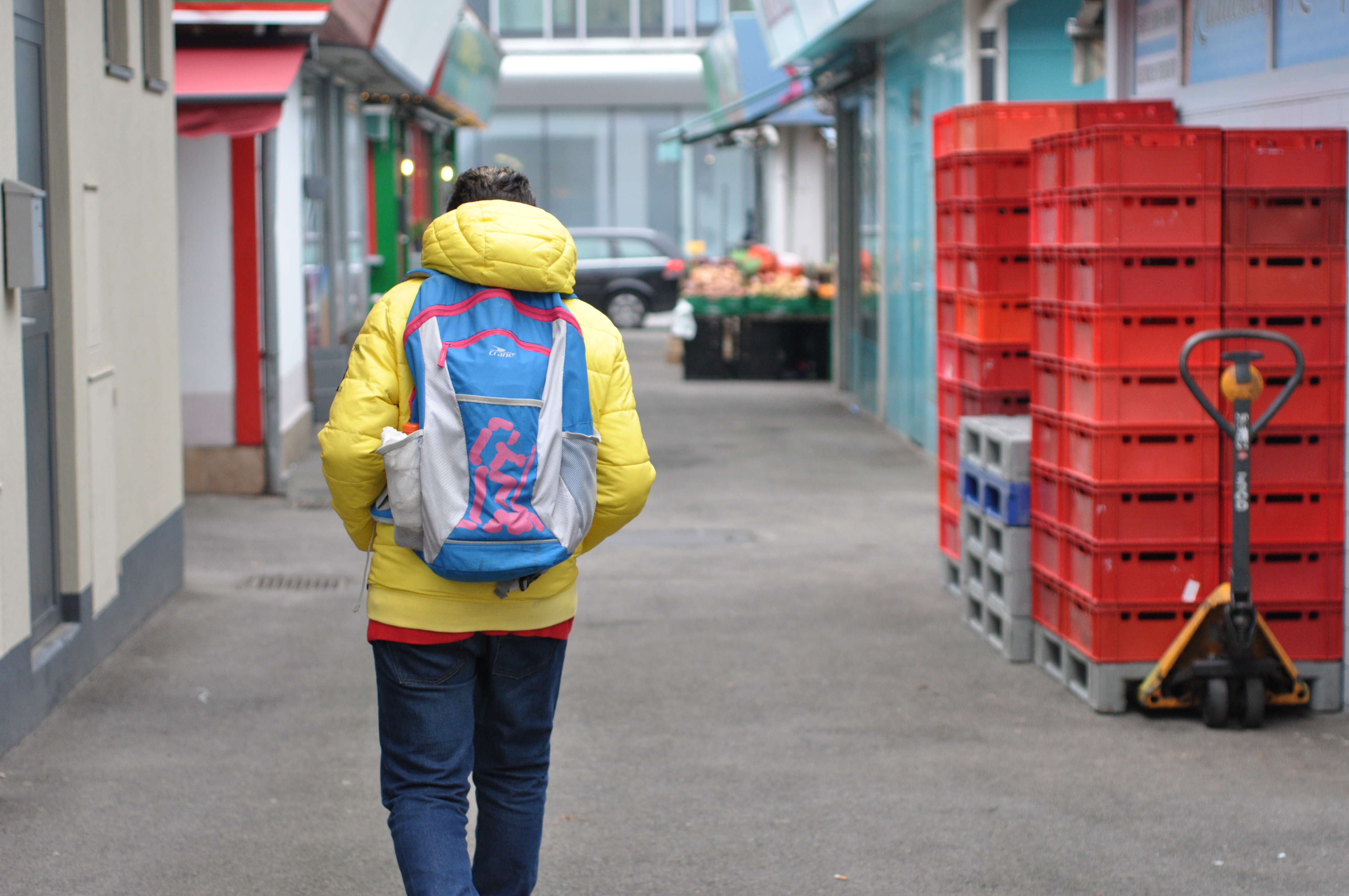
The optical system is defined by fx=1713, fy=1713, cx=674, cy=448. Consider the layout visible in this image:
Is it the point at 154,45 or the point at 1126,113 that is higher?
the point at 154,45

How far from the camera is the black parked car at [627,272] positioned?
94.9 ft

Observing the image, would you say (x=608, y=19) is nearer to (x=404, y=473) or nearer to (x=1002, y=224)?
(x=1002, y=224)

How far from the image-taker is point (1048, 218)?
22.2 ft

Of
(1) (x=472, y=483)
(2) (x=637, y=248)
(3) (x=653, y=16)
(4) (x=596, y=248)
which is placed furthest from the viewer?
(3) (x=653, y=16)

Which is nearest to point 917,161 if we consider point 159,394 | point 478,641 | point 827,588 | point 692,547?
point 692,547

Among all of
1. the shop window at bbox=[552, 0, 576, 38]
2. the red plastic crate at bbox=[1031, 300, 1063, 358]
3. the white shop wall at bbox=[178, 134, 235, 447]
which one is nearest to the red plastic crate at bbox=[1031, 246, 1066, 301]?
the red plastic crate at bbox=[1031, 300, 1063, 358]

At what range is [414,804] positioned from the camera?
362cm

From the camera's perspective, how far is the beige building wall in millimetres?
5781

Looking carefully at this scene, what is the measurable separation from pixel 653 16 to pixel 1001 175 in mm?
29386

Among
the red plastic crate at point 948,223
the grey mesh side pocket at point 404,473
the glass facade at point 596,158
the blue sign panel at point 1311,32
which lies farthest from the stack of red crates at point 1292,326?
the glass facade at point 596,158

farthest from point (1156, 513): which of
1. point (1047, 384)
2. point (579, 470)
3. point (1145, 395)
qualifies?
point (579, 470)

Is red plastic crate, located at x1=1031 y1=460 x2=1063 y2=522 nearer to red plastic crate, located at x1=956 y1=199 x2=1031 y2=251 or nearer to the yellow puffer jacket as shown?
red plastic crate, located at x1=956 y1=199 x2=1031 y2=251

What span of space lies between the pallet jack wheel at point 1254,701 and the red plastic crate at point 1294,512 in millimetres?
532

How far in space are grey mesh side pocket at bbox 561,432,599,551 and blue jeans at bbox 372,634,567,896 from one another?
0.32m
